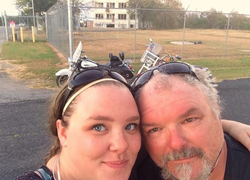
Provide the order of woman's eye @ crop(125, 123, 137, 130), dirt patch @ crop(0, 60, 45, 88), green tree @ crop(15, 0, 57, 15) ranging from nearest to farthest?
woman's eye @ crop(125, 123, 137, 130) → dirt patch @ crop(0, 60, 45, 88) → green tree @ crop(15, 0, 57, 15)

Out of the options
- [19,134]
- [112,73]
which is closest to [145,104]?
[112,73]

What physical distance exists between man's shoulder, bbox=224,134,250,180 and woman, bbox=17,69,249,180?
2.05 feet

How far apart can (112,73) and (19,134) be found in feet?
11.8

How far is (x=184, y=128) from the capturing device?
141 cm

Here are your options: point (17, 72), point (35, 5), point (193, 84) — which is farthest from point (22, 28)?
point (193, 84)

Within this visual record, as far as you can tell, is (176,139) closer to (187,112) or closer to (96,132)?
(187,112)

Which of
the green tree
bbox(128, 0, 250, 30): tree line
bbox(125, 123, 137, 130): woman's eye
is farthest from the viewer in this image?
the green tree

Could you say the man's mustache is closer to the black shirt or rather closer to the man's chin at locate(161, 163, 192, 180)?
the man's chin at locate(161, 163, 192, 180)

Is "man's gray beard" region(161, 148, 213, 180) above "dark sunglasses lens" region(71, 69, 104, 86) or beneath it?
beneath

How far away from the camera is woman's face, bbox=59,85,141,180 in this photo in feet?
4.00

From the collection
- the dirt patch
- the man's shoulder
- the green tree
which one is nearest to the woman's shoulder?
the man's shoulder

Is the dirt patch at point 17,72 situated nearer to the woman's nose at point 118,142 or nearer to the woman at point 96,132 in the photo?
the woman at point 96,132

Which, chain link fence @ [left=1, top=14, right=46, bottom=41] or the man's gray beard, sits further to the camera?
chain link fence @ [left=1, top=14, right=46, bottom=41]

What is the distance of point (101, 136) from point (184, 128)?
48cm
